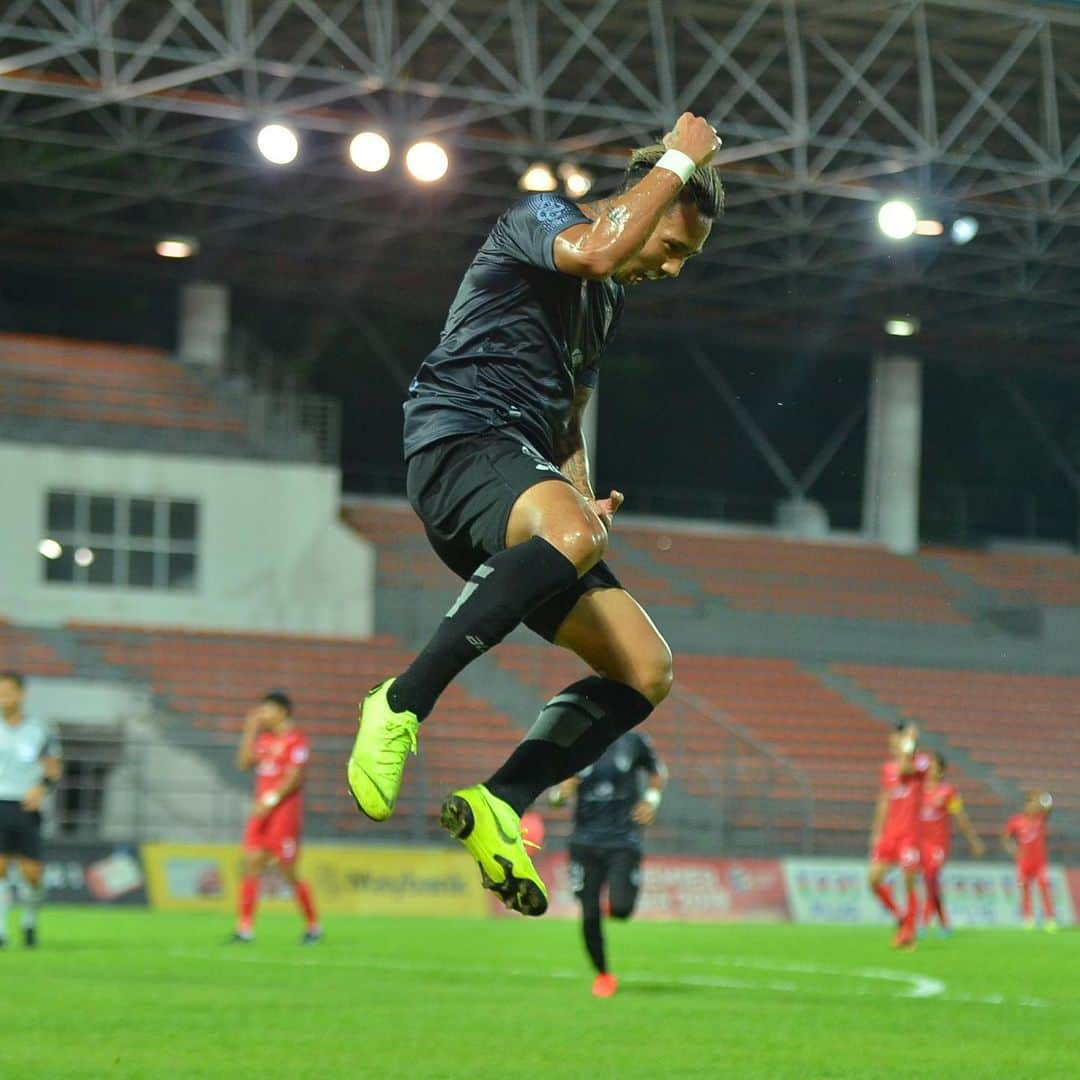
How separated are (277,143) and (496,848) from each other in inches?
814

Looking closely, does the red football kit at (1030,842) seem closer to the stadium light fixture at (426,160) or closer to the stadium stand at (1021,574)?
the stadium light fixture at (426,160)

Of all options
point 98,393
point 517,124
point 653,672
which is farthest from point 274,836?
point 98,393

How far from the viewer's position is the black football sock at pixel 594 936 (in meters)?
12.4

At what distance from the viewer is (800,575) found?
117 ft

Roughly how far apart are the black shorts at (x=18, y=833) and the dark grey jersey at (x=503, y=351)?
10981 mm

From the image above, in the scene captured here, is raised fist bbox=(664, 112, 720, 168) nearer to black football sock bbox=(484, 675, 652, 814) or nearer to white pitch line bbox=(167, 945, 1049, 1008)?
black football sock bbox=(484, 675, 652, 814)

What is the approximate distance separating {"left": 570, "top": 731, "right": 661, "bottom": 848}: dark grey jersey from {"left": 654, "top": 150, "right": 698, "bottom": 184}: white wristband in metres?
7.76

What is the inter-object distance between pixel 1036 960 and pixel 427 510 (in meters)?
12.5

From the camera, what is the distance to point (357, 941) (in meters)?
18.5

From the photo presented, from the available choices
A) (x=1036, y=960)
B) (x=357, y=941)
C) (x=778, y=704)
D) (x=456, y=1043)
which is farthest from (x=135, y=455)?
(x=456, y=1043)

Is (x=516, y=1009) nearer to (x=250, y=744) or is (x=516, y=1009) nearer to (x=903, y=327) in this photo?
(x=250, y=744)

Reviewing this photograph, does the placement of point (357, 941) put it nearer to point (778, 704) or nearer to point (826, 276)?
point (778, 704)

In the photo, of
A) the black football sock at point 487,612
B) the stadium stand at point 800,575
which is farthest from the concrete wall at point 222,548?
the black football sock at point 487,612

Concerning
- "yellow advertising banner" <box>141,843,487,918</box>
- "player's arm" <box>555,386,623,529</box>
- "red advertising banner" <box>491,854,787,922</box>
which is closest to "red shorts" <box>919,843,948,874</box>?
"red advertising banner" <box>491,854,787,922</box>
